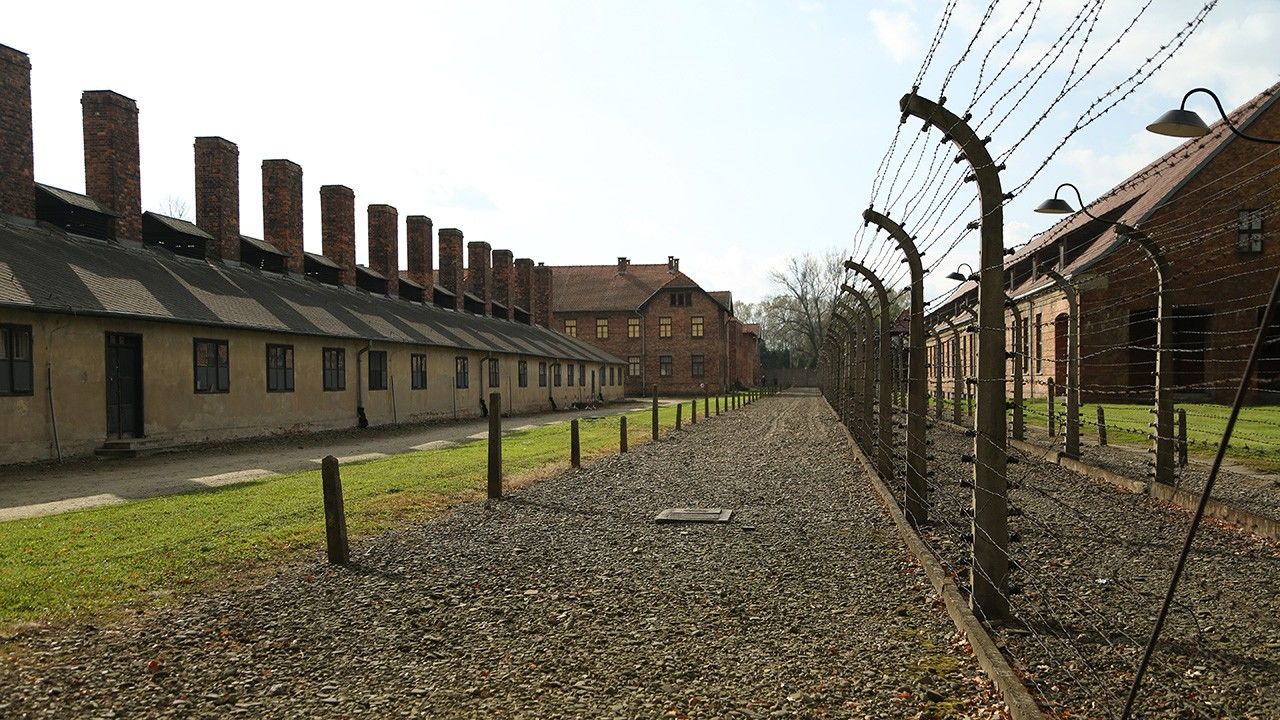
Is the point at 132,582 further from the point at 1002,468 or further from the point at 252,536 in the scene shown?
the point at 1002,468

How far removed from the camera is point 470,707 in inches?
157

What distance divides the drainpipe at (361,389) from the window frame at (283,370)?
2860mm

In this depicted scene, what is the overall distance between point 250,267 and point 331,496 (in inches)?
810

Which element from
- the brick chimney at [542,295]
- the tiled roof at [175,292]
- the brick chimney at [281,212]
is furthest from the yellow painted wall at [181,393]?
the brick chimney at [542,295]

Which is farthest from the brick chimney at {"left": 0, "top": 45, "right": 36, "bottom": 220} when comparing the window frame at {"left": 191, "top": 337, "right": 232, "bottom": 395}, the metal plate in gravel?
the metal plate in gravel

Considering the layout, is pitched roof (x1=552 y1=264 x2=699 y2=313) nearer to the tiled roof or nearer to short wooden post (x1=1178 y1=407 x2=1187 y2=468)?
the tiled roof

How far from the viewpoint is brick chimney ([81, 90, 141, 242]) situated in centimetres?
2062

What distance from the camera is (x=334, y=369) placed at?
23.4 metres

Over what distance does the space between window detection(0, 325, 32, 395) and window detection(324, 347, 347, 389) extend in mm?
8526

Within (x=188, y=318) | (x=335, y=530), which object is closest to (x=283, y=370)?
(x=188, y=318)

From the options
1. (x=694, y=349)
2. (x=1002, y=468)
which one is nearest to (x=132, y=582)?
(x=1002, y=468)

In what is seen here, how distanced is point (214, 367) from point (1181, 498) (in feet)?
59.9

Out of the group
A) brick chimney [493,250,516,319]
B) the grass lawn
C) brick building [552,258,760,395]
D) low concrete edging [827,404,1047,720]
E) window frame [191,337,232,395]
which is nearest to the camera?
low concrete edging [827,404,1047,720]

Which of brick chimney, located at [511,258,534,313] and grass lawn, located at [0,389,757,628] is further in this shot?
brick chimney, located at [511,258,534,313]
